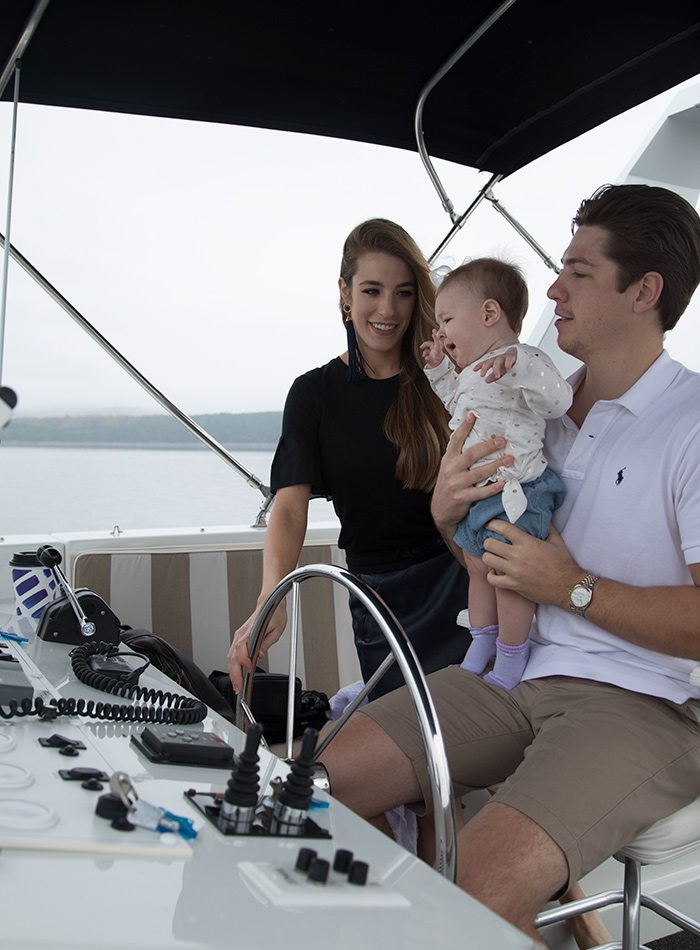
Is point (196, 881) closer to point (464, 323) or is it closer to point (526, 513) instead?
point (526, 513)

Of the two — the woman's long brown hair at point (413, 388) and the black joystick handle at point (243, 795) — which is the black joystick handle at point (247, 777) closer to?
the black joystick handle at point (243, 795)

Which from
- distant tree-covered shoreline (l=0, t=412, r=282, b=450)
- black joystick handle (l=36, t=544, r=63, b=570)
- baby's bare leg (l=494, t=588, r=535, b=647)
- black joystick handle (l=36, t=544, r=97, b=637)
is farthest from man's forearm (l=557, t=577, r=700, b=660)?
distant tree-covered shoreline (l=0, t=412, r=282, b=450)

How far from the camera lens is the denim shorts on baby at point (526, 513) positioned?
167 cm

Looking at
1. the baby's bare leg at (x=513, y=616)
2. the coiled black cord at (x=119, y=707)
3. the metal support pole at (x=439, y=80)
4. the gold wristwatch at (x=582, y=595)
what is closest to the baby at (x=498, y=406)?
the baby's bare leg at (x=513, y=616)

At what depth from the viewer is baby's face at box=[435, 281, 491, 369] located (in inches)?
75.6

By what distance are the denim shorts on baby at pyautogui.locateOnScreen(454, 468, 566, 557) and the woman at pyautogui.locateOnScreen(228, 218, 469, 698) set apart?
39 centimetres

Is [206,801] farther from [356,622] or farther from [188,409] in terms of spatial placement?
[188,409]

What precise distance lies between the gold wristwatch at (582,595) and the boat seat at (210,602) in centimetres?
140

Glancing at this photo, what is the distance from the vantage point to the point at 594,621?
152 cm

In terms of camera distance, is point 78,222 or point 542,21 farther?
point 78,222

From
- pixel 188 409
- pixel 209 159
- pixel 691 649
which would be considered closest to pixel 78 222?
pixel 209 159

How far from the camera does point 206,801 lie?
95 cm

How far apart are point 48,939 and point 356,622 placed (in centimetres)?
161

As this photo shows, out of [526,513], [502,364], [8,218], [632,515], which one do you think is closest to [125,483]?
[8,218]
